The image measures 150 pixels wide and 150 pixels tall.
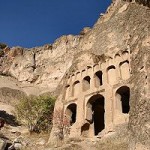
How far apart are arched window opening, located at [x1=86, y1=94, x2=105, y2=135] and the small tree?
5.27 metres

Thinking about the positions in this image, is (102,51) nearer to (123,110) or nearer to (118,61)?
(118,61)

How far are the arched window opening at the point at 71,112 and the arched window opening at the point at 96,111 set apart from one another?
2.20 metres

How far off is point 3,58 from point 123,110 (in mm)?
54630

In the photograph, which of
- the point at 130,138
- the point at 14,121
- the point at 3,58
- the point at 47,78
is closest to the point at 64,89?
the point at 14,121

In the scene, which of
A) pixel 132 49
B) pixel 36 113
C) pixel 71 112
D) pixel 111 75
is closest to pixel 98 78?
pixel 111 75

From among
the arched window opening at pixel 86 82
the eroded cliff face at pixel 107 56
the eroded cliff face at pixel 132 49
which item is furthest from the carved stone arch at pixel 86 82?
the eroded cliff face at pixel 107 56

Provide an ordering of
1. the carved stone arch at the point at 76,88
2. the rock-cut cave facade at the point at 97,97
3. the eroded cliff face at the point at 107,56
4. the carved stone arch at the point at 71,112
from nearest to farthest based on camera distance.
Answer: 1. the eroded cliff face at the point at 107,56
2. the rock-cut cave facade at the point at 97,97
3. the carved stone arch at the point at 71,112
4. the carved stone arch at the point at 76,88

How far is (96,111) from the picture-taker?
3656cm

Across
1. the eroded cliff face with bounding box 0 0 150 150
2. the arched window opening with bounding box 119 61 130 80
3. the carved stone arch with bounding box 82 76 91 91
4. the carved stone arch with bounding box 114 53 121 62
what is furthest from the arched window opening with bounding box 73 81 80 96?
the arched window opening with bounding box 119 61 130 80

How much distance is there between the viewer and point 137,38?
2450cm

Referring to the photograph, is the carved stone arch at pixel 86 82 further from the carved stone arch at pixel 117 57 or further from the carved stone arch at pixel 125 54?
the carved stone arch at pixel 125 54

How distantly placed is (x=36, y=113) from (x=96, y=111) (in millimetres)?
6597

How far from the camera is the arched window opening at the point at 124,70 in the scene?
3412 cm

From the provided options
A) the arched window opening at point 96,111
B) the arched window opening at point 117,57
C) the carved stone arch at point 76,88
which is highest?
the arched window opening at point 117,57
